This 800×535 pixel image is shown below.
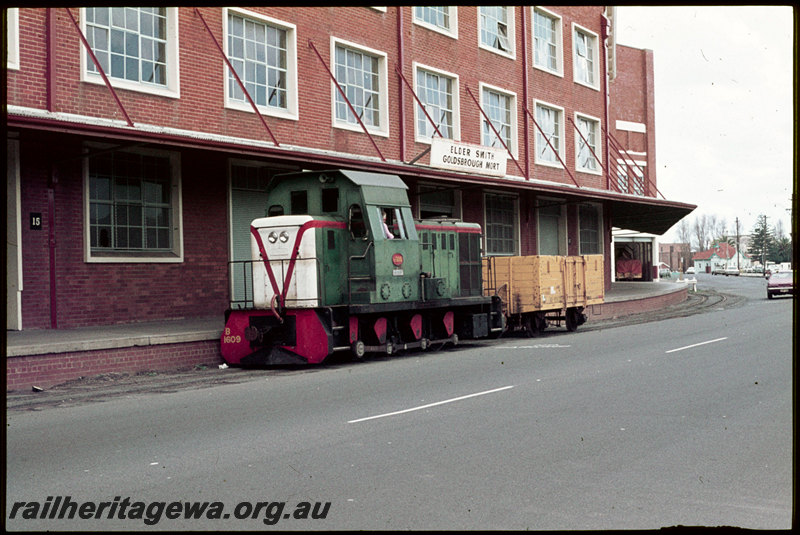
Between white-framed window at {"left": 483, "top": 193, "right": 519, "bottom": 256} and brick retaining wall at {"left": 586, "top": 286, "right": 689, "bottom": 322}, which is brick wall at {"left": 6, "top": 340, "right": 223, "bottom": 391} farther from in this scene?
white-framed window at {"left": 483, "top": 193, "right": 519, "bottom": 256}

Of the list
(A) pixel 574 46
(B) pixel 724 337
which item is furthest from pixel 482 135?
(B) pixel 724 337

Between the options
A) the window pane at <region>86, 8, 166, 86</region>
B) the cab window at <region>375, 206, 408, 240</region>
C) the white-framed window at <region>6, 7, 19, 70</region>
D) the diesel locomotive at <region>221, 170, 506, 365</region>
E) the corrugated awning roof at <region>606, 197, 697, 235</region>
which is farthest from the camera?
the corrugated awning roof at <region>606, 197, 697, 235</region>

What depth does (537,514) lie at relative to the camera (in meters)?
5.48

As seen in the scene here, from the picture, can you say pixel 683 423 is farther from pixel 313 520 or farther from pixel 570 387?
pixel 313 520

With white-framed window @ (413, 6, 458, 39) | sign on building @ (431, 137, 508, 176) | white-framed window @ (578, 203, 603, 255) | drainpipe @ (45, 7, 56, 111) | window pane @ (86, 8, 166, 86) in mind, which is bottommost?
white-framed window @ (578, 203, 603, 255)

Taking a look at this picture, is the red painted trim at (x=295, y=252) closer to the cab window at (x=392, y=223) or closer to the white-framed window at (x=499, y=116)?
the cab window at (x=392, y=223)

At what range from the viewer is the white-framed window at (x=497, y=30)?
28641mm

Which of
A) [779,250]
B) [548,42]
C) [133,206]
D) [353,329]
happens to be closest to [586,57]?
[548,42]

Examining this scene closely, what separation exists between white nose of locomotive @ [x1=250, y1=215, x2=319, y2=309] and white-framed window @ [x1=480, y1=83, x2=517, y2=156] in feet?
46.6

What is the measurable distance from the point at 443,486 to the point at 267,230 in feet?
33.6

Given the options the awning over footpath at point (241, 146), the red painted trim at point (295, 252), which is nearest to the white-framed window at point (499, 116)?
the awning over footpath at point (241, 146)

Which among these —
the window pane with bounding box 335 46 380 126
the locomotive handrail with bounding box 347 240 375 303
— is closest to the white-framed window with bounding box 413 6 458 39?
the window pane with bounding box 335 46 380 126

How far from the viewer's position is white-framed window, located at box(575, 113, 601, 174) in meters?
34.2

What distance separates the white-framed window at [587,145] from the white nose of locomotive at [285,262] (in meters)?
20.5
